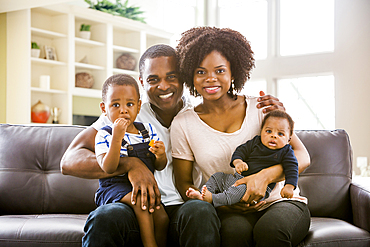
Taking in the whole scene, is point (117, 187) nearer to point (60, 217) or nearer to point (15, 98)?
point (60, 217)

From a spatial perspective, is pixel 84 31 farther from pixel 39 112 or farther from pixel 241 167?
pixel 241 167

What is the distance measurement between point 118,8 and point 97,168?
4.97 meters

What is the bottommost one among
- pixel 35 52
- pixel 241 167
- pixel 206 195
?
pixel 206 195

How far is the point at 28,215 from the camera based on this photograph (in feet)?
6.59

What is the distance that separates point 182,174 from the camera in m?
1.75

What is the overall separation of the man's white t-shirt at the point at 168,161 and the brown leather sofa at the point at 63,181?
1.51ft

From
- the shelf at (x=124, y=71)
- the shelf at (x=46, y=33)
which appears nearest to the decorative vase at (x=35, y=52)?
the shelf at (x=46, y=33)

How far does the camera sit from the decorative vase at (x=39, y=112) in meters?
5.17

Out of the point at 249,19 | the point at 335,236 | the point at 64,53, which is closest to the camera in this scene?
the point at 335,236

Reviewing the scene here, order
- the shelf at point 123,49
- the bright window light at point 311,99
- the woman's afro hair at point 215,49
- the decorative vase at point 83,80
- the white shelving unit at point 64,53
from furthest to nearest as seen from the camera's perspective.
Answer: the bright window light at point 311,99
the shelf at point 123,49
the decorative vase at point 83,80
the white shelving unit at point 64,53
the woman's afro hair at point 215,49

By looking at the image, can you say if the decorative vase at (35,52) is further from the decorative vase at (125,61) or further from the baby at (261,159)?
the baby at (261,159)

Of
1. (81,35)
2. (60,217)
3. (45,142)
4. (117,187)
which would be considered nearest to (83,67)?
(81,35)

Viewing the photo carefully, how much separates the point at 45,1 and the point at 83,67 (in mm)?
1428

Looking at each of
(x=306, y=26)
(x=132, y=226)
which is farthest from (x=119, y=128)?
(x=306, y=26)
